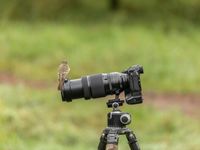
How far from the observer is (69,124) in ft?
29.9

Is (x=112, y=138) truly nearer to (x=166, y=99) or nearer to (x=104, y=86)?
(x=104, y=86)

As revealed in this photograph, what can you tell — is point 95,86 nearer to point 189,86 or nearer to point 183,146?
point 183,146

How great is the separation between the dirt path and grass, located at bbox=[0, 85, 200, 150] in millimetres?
648

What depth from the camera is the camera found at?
3969 mm

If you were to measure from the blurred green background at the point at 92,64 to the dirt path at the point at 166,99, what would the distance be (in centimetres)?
2

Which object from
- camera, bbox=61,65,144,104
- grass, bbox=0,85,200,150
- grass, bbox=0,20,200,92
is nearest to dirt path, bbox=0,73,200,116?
grass, bbox=0,20,200,92

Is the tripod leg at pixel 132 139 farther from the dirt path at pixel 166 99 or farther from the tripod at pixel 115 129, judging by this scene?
the dirt path at pixel 166 99

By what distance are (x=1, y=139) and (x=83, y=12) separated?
43.1 feet

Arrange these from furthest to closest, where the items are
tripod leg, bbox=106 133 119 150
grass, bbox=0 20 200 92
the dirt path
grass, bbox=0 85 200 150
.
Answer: grass, bbox=0 20 200 92 → the dirt path → grass, bbox=0 85 200 150 → tripod leg, bbox=106 133 119 150

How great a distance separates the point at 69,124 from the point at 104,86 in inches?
204

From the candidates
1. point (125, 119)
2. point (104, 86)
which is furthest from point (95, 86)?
point (125, 119)

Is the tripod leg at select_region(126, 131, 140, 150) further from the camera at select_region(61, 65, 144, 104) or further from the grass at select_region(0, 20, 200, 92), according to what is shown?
the grass at select_region(0, 20, 200, 92)

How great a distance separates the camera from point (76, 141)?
846 centimetres

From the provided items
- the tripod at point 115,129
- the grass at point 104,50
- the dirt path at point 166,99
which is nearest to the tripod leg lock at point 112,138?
the tripod at point 115,129
